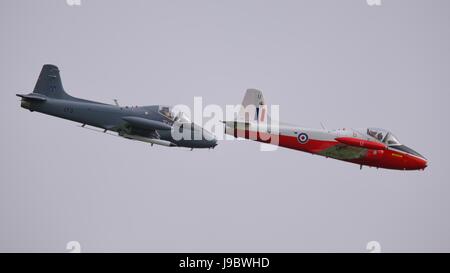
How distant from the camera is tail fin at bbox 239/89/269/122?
150 feet

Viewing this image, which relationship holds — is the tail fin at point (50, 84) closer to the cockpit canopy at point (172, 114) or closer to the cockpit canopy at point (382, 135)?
the cockpit canopy at point (172, 114)

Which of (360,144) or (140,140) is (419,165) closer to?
(360,144)

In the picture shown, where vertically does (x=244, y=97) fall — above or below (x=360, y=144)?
above

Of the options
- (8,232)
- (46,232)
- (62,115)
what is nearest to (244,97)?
(62,115)

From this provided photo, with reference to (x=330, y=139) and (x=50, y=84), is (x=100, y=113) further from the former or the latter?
(x=330, y=139)

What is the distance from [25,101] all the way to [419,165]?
25631 millimetres

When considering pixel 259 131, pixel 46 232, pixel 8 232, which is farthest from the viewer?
pixel 8 232

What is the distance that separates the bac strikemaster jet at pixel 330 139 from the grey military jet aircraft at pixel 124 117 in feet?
11.9

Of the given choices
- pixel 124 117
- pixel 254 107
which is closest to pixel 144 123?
pixel 124 117

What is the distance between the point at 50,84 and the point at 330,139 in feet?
60.5

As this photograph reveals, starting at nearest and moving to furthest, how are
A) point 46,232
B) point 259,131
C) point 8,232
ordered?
point 259,131, point 46,232, point 8,232

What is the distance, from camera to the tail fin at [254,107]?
4578 centimetres

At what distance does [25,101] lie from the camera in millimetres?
47500

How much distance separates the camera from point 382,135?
46.7 m
